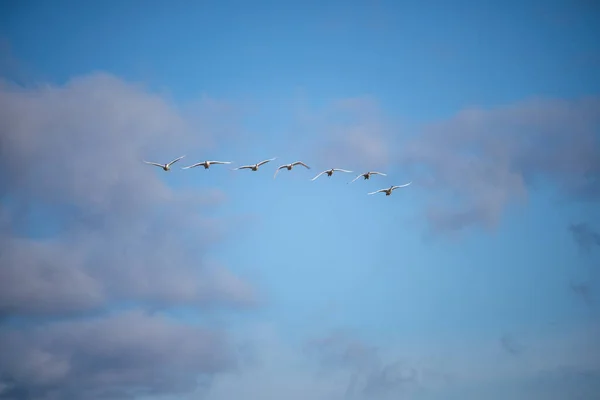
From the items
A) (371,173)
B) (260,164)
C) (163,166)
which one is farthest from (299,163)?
(163,166)

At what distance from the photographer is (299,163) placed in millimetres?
127188

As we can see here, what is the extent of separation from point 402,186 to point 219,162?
3497 centimetres

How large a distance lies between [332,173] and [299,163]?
749 centimetres

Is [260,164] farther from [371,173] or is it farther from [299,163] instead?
[371,173]

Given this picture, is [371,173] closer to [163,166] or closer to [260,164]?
[260,164]

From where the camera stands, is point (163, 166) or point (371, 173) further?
point (371, 173)

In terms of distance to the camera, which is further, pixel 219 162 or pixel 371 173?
pixel 371 173

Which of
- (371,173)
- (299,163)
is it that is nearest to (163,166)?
(299,163)

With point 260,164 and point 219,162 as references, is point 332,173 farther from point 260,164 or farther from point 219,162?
point 219,162

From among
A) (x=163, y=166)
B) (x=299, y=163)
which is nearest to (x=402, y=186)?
(x=299, y=163)

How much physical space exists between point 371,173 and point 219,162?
30.6 meters

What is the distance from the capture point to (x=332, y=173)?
131 metres

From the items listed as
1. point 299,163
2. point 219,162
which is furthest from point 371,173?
point 219,162

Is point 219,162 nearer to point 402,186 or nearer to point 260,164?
point 260,164
